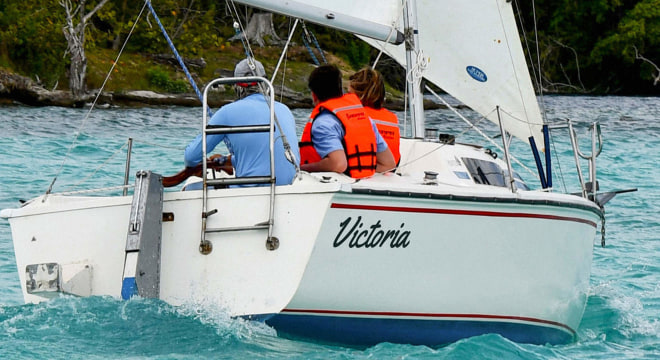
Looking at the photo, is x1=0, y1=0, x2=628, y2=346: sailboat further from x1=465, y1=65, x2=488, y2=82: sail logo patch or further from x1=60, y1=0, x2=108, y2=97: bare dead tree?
x1=60, y1=0, x2=108, y2=97: bare dead tree

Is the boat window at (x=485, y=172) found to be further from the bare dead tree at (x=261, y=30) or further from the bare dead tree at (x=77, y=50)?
the bare dead tree at (x=261, y=30)

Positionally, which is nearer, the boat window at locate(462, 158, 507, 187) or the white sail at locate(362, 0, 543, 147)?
the boat window at locate(462, 158, 507, 187)

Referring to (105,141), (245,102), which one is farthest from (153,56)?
(245,102)

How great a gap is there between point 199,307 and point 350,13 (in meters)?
2.79

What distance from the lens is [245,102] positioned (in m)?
6.25

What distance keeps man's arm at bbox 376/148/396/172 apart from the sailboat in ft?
0.22

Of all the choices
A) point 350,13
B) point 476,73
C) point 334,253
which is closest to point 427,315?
point 334,253

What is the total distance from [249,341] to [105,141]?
1592cm

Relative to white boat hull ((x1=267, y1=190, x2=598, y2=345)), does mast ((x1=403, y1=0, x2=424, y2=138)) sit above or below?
above

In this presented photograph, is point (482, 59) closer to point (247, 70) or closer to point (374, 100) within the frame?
point (374, 100)

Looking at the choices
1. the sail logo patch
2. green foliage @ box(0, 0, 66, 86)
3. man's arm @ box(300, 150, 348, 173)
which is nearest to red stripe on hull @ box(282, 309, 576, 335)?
man's arm @ box(300, 150, 348, 173)

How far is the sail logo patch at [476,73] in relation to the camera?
9.06 metres

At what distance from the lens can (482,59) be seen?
909 centimetres

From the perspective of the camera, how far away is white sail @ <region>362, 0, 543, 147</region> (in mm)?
9047
